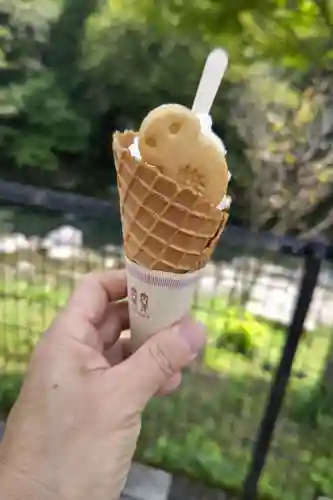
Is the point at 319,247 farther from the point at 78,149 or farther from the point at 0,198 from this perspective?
the point at 78,149

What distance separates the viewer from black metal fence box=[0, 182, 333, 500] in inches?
54.7

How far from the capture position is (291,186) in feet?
6.05

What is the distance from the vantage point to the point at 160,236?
Answer: 2.19 feet

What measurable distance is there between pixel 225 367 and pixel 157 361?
967 mm

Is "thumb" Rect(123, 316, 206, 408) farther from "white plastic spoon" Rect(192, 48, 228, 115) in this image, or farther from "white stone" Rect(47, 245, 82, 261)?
"white stone" Rect(47, 245, 82, 261)

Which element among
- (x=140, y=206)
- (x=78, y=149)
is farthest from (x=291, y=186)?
(x=140, y=206)

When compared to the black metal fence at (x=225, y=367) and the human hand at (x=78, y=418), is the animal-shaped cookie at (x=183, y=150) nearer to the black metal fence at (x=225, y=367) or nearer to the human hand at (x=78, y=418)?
the human hand at (x=78, y=418)

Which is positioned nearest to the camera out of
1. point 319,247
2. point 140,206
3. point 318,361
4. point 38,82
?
point 140,206

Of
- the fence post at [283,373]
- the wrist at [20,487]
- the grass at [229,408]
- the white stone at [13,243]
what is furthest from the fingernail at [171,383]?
the white stone at [13,243]

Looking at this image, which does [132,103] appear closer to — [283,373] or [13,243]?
[13,243]

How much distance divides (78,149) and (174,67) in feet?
1.22

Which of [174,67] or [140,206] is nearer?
[140,206]

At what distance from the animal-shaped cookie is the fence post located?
1.54 ft

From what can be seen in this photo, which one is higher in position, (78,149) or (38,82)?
(38,82)
